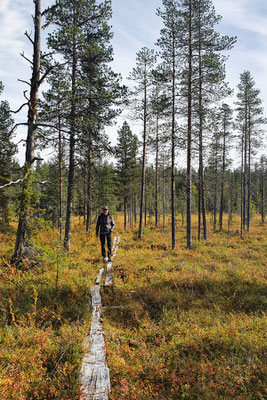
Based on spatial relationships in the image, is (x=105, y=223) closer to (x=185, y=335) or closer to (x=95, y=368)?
(x=185, y=335)

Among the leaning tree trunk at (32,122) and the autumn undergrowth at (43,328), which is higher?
the leaning tree trunk at (32,122)

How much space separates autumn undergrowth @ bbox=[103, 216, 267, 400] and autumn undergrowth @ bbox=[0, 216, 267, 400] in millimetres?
20

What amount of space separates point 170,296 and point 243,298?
7.80ft

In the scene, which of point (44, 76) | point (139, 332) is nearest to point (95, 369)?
point (139, 332)

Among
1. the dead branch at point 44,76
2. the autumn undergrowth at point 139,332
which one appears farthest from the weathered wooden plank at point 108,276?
the dead branch at point 44,76

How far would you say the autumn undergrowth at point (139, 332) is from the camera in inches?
131

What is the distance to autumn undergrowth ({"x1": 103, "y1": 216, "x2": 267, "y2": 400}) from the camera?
3381mm

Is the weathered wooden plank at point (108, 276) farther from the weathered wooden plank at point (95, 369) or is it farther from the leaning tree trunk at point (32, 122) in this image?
the leaning tree trunk at point (32, 122)

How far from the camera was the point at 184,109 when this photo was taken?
14.1m

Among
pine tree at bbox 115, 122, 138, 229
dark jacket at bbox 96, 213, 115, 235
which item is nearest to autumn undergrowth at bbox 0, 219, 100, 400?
dark jacket at bbox 96, 213, 115, 235

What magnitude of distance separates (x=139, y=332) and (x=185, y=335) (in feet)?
3.57

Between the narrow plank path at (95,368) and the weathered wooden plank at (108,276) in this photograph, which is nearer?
the narrow plank path at (95,368)

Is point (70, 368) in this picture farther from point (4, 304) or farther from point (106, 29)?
point (106, 29)

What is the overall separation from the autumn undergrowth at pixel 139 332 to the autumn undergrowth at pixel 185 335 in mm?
20
